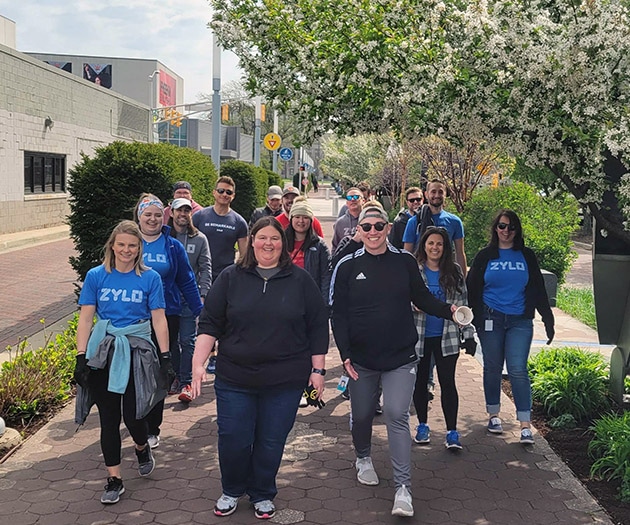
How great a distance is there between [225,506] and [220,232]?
3.71 metres

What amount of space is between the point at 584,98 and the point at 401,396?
245cm

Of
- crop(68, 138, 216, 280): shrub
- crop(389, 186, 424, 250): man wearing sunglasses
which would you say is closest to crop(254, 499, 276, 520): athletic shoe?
crop(389, 186, 424, 250): man wearing sunglasses

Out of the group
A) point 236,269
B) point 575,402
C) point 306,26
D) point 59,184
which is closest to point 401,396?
point 236,269

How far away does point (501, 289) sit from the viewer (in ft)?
19.5

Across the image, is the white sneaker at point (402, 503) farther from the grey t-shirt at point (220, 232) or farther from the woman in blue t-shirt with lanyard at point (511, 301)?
the grey t-shirt at point (220, 232)

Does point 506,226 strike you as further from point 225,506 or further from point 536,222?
point 536,222

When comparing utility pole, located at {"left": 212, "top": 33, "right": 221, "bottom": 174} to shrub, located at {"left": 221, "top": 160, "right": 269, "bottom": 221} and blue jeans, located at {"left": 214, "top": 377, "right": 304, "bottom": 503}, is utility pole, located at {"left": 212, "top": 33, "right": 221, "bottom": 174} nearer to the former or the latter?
shrub, located at {"left": 221, "top": 160, "right": 269, "bottom": 221}

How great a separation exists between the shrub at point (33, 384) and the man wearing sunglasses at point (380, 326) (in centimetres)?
291

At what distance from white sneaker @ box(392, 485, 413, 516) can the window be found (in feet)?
75.2

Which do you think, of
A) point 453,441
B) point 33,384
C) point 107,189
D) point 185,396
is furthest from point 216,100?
point 453,441

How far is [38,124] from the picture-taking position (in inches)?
1020

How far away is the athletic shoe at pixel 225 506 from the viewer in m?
4.50

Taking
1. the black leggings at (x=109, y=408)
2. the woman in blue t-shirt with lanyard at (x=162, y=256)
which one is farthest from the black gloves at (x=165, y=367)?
the woman in blue t-shirt with lanyard at (x=162, y=256)

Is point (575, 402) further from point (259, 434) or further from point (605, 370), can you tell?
point (259, 434)
